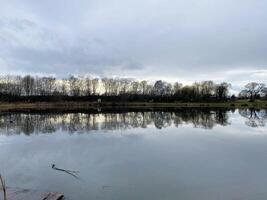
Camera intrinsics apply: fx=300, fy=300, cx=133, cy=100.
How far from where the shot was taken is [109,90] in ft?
332

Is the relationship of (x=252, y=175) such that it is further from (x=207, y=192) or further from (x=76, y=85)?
(x=76, y=85)

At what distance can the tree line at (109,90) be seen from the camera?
3391 inches

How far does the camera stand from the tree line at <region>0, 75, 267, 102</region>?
283ft

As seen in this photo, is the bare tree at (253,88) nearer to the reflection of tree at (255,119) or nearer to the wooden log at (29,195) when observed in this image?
the reflection of tree at (255,119)

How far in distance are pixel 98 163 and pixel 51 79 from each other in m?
89.7

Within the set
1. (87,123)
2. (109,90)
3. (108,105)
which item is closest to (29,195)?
(87,123)

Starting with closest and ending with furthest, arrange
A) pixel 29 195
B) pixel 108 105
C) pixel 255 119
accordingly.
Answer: pixel 29 195, pixel 255 119, pixel 108 105

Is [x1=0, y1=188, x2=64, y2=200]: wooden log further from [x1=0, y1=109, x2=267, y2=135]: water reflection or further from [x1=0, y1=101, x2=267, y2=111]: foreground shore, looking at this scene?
[x1=0, y1=101, x2=267, y2=111]: foreground shore

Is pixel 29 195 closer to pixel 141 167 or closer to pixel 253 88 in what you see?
pixel 141 167

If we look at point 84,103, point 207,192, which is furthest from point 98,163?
point 84,103

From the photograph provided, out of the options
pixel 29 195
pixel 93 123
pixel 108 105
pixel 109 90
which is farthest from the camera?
pixel 109 90

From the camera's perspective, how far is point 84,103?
3088 inches

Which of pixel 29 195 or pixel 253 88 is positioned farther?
pixel 253 88

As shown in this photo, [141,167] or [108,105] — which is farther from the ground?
[108,105]
